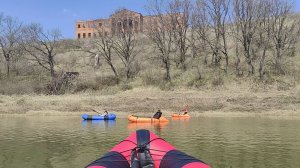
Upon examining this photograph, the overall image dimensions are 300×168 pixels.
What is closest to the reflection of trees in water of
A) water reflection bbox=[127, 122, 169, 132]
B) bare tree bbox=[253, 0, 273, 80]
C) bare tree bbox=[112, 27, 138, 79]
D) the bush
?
water reflection bbox=[127, 122, 169, 132]

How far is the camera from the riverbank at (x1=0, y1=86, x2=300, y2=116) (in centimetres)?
3881

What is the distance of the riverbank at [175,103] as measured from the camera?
3881cm

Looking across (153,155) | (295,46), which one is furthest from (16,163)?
(295,46)

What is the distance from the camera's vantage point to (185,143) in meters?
20.7

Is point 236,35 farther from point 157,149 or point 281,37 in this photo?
point 157,149

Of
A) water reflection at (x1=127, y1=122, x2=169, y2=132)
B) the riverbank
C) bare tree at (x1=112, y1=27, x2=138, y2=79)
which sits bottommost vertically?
water reflection at (x1=127, y1=122, x2=169, y2=132)

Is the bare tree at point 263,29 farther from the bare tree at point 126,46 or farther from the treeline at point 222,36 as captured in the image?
the bare tree at point 126,46

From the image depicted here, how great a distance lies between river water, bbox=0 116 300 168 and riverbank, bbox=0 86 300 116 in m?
7.38

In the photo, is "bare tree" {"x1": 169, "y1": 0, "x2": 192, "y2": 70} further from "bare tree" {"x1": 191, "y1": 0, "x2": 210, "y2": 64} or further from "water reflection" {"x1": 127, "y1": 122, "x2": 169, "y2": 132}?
"water reflection" {"x1": 127, "y1": 122, "x2": 169, "y2": 132}

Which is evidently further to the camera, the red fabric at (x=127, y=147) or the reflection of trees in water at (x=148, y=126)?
the reflection of trees in water at (x=148, y=126)

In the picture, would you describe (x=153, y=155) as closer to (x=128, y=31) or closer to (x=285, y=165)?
(x=285, y=165)

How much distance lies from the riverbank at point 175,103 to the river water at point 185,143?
7.38 meters

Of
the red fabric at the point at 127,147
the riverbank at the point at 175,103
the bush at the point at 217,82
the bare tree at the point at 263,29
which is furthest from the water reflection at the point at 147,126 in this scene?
the bare tree at the point at 263,29

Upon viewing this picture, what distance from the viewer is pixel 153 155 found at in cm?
1157
